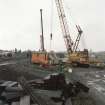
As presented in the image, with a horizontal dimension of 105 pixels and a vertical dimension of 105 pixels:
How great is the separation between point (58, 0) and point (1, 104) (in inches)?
1520

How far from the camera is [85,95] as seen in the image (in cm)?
1370

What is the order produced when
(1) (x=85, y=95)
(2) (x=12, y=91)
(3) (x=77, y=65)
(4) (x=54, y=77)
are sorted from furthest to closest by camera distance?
(3) (x=77, y=65) → (1) (x=85, y=95) → (4) (x=54, y=77) → (2) (x=12, y=91)

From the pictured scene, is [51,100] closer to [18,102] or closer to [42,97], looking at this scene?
[42,97]

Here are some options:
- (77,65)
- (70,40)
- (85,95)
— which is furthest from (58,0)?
(85,95)

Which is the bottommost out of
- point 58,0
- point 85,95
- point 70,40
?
point 85,95

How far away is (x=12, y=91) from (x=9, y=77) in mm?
11749

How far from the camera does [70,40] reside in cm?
4891

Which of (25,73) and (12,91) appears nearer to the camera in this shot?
(12,91)

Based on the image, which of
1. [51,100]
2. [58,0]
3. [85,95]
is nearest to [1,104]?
[51,100]

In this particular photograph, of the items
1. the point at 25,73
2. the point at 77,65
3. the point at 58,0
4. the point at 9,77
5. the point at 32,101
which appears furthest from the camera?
the point at 58,0

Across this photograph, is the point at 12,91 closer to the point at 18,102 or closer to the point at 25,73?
the point at 18,102

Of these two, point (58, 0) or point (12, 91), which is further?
point (58, 0)

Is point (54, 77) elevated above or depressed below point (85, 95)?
above

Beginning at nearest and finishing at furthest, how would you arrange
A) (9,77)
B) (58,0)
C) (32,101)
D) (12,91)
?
(32,101) < (12,91) < (9,77) < (58,0)
